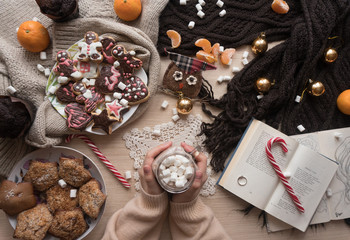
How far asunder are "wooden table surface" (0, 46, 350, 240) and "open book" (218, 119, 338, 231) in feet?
0.19

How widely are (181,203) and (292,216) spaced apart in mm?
493

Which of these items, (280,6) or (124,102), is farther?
(280,6)

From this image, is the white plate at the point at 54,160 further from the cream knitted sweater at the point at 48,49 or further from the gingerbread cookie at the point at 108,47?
the gingerbread cookie at the point at 108,47

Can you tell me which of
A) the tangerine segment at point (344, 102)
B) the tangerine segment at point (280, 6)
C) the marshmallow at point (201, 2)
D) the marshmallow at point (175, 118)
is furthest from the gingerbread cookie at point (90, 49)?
the tangerine segment at point (344, 102)

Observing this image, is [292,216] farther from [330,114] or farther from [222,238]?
[330,114]

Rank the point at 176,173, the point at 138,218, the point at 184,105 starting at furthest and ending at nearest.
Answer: the point at 184,105, the point at 138,218, the point at 176,173

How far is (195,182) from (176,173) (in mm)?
94

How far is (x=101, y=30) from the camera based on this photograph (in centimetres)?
119

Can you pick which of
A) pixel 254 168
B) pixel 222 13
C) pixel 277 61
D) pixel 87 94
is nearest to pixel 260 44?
pixel 277 61

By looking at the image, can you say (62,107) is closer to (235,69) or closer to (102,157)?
(102,157)

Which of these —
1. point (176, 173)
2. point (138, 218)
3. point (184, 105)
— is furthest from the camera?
point (184, 105)

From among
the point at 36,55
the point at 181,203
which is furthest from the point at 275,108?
the point at 36,55

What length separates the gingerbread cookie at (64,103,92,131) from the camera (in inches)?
43.7

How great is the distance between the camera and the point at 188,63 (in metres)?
1.17
